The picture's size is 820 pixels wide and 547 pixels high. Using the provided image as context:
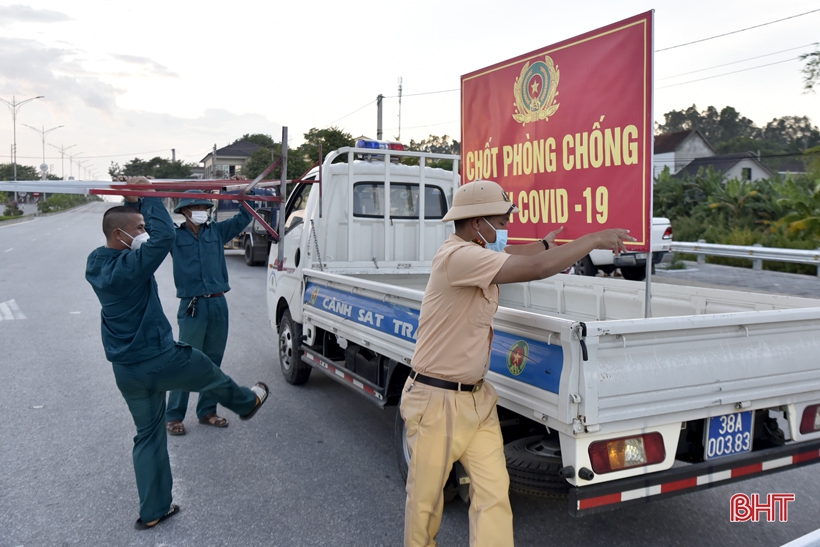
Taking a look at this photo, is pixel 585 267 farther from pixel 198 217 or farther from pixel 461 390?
pixel 461 390

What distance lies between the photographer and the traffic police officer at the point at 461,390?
2768 mm

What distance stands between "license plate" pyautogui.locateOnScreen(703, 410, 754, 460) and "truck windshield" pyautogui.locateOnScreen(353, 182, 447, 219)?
415 cm

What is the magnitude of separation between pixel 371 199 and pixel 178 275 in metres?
2.11

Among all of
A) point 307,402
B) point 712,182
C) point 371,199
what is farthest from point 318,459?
point 712,182

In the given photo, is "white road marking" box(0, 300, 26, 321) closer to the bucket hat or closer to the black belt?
the black belt

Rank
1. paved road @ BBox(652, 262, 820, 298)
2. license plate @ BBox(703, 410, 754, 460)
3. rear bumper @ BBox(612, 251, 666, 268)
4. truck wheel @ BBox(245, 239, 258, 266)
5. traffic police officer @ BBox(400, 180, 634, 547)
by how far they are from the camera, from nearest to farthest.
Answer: traffic police officer @ BBox(400, 180, 634, 547) < license plate @ BBox(703, 410, 754, 460) < paved road @ BBox(652, 262, 820, 298) < rear bumper @ BBox(612, 251, 666, 268) < truck wheel @ BBox(245, 239, 258, 266)

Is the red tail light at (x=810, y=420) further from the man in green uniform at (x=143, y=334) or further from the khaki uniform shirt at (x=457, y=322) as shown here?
the man in green uniform at (x=143, y=334)

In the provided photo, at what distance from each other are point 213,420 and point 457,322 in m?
3.35

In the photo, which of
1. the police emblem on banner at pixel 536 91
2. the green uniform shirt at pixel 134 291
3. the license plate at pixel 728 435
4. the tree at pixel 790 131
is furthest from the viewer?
the tree at pixel 790 131

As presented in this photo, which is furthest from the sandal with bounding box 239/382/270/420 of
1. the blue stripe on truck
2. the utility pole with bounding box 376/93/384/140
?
the utility pole with bounding box 376/93/384/140

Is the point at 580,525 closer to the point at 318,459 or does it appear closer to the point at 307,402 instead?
the point at 318,459

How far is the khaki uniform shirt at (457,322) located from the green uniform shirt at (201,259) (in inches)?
107

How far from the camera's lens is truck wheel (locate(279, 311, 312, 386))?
6406mm

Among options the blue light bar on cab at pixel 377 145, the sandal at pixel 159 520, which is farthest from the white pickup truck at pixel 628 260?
the sandal at pixel 159 520
